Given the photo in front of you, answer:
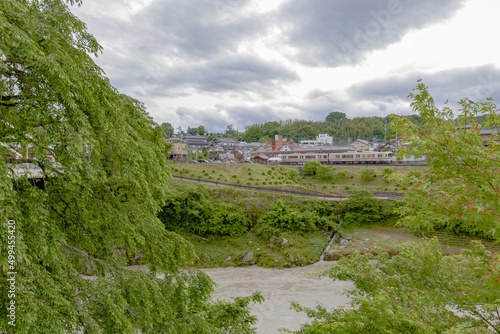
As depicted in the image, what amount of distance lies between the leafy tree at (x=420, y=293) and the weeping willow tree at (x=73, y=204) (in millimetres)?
2281

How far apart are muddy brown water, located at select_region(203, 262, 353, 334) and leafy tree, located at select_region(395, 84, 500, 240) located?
663 centimetres

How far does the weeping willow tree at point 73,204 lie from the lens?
293 centimetres

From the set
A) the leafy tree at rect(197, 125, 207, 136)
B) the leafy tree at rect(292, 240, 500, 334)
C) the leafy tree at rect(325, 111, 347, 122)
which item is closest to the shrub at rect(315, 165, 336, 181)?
the leafy tree at rect(292, 240, 500, 334)

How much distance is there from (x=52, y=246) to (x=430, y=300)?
6.18 metres

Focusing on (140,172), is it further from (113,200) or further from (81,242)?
(81,242)

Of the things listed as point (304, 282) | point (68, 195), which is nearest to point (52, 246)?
point (68, 195)

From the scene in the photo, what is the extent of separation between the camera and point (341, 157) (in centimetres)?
4272

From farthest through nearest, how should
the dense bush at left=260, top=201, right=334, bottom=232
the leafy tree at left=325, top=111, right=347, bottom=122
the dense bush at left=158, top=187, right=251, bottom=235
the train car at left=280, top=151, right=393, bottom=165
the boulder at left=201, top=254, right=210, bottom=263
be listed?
1. the leafy tree at left=325, top=111, right=347, bottom=122
2. the train car at left=280, top=151, right=393, bottom=165
3. the dense bush at left=260, top=201, right=334, bottom=232
4. the dense bush at left=158, top=187, right=251, bottom=235
5. the boulder at left=201, top=254, right=210, bottom=263

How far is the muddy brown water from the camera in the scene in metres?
10.5

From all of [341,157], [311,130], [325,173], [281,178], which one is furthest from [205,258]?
[311,130]

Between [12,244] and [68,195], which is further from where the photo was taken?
[68,195]

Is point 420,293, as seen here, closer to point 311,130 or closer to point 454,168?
point 454,168

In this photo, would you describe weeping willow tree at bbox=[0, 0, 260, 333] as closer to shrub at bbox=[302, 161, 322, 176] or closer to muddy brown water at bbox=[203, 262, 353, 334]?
muddy brown water at bbox=[203, 262, 353, 334]

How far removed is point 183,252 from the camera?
5352 mm
